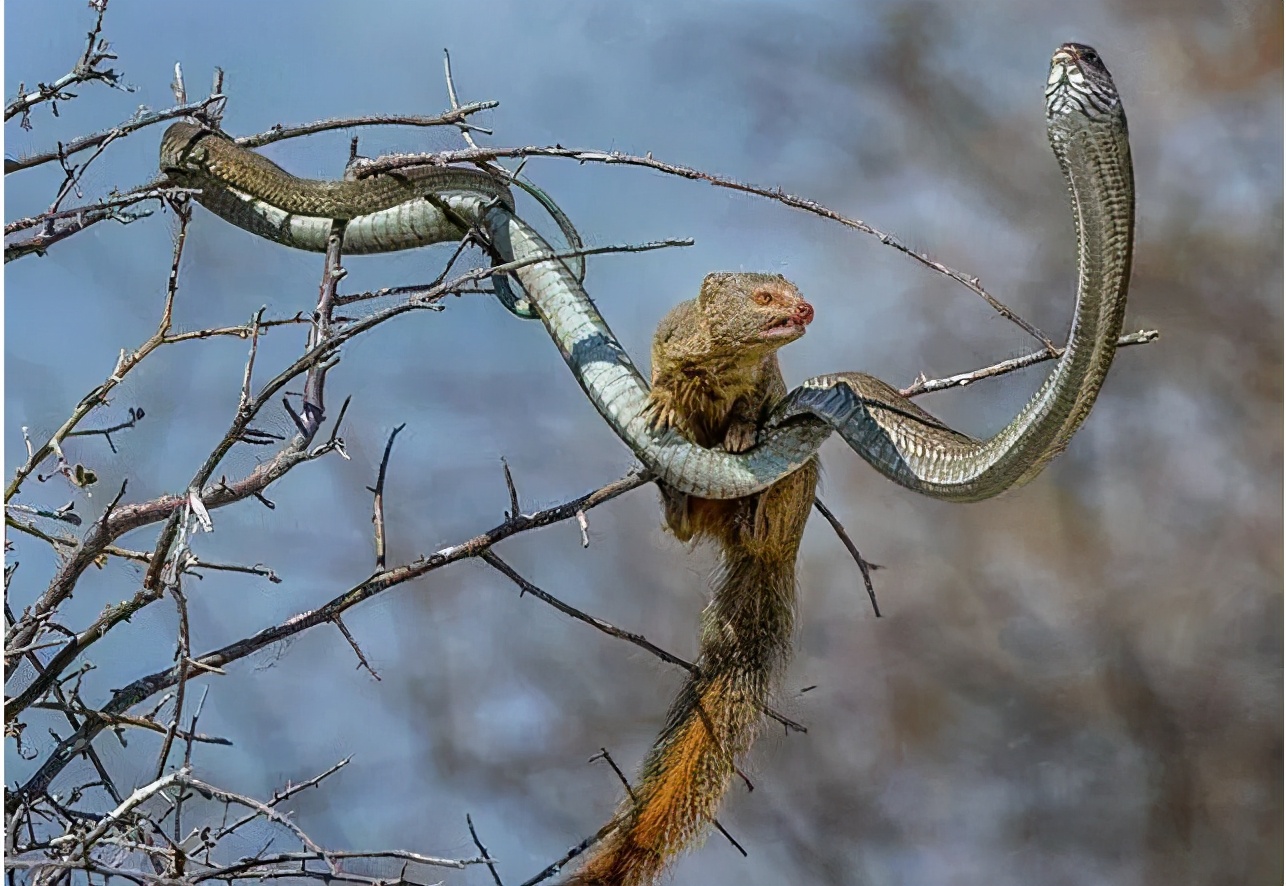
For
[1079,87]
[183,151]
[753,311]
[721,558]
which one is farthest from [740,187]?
[183,151]

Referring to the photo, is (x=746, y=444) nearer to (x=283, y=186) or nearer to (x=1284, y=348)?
(x=283, y=186)

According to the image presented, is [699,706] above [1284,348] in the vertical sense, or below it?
below

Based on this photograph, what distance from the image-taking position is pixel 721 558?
6.91 ft

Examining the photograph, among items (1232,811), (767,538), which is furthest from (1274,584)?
(767,538)

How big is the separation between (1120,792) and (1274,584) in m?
0.57

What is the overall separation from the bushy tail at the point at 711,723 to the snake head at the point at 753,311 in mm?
411

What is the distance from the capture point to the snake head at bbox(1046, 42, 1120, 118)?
1136mm

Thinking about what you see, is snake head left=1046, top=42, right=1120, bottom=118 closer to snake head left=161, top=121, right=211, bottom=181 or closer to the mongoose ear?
the mongoose ear

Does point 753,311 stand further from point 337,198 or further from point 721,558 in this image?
point 337,198

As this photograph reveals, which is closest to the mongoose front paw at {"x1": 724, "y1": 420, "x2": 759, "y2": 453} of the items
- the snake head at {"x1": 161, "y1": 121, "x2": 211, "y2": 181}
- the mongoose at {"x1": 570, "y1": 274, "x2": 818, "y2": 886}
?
the mongoose at {"x1": 570, "y1": 274, "x2": 818, "y2": 886}

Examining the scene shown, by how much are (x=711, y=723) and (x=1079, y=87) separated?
3.79 ft

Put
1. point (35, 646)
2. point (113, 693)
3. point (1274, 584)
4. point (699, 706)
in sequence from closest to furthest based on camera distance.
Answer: point (35, 646), point (113, 693), point (699, 706), point (1274, 584)

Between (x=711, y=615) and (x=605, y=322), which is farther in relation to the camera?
(x=711, y=615)

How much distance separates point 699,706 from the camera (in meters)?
2.02
